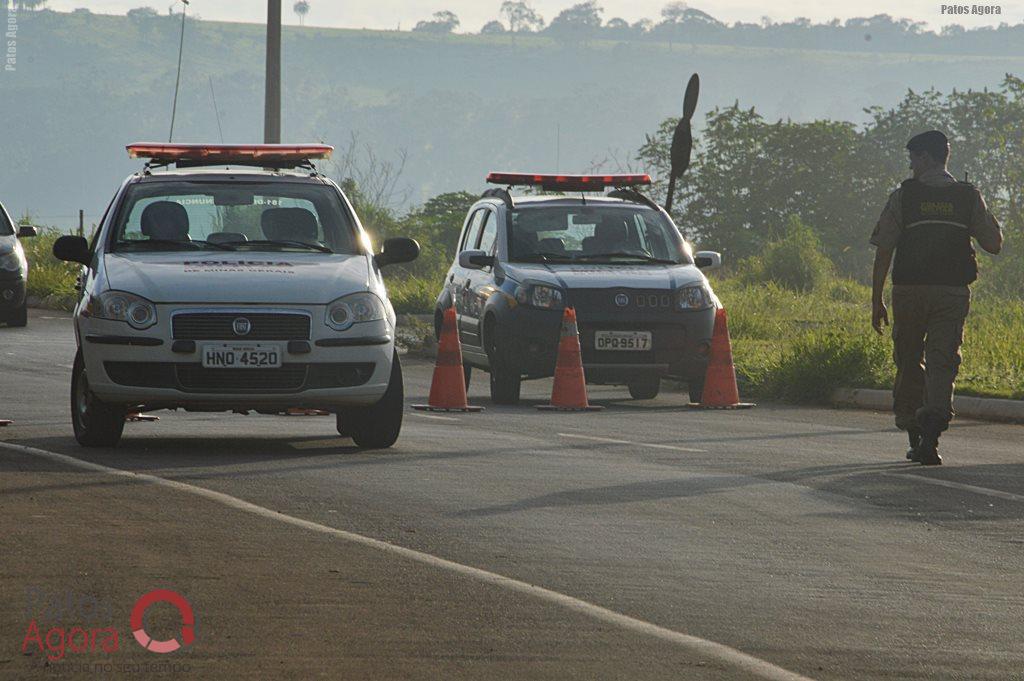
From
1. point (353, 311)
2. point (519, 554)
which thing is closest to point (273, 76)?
point (353, 311)

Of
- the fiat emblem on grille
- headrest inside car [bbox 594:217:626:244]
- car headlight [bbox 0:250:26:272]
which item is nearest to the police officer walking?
the fiat emblem on grille

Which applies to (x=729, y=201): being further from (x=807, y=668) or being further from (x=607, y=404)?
(x=807, y=668)

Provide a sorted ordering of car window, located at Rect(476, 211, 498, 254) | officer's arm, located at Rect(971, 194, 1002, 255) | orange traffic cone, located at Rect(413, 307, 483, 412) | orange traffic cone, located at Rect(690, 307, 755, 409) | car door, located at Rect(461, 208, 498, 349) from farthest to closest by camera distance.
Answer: car window, located at Rect(476, 211, 498, 254) < car door, located at Rect(461, 208, 498, 349) < orange traffic cone, located at Rect(690, 307, 755, 409) < orange traffic cone, located at Rect(413, 307, 483, 412) < officer's arm, located at Rect(971, 194, 1002, 255)

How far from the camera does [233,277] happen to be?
11938 mm

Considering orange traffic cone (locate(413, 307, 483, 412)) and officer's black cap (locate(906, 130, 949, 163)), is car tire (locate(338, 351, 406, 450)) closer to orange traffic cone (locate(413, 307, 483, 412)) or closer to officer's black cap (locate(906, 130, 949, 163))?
orange traffic cone (locate(413, 307, 483, 412))

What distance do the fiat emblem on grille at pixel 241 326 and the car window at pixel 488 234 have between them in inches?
247

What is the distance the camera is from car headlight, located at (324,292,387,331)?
11.9 m

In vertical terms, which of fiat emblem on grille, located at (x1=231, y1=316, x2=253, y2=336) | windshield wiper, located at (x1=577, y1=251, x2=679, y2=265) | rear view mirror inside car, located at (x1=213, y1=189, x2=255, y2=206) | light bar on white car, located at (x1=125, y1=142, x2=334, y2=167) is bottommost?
windshield wiper, located at (x1=577, y1=251, x2=679, y2=265)

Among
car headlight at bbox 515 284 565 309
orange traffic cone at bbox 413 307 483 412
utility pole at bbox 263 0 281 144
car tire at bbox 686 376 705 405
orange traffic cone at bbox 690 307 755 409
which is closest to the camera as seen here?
orange traffic cone at bbox 413 307 483 412

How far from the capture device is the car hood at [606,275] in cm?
1680

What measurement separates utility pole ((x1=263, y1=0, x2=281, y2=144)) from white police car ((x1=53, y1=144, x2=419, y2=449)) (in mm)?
12970

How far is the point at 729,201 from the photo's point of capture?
55.4 metres

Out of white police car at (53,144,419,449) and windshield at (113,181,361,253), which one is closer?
white police car at (53,144,419,449)

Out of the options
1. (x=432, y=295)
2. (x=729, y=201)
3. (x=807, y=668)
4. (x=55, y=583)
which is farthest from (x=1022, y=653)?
(x=729, y=201)
